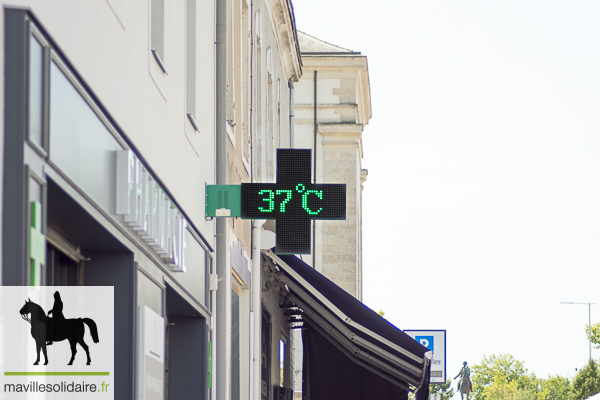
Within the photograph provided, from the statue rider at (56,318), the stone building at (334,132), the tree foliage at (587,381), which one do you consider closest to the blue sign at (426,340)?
the stone building at (334,132)

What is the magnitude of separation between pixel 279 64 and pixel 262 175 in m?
4.18

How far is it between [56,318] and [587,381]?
8327cm

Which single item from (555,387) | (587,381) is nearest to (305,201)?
(587,381)

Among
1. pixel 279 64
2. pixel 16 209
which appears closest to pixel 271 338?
pixel 279 64

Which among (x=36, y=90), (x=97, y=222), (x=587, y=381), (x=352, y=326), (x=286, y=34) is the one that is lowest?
(x=587, y=381)

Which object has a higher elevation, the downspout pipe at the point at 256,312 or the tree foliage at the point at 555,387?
the downspout pipe at the point at 256,312

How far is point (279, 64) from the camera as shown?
754 inches

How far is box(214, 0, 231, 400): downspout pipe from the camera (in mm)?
10297

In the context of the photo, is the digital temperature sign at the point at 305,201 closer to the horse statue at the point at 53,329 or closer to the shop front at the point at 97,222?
the shop front at the point at 97,222

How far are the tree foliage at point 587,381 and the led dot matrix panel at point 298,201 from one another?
258 ft

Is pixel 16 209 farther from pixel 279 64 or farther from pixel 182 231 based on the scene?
pixel 279 64

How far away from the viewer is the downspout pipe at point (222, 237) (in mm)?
10297

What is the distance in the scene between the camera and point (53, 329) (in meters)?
5.10

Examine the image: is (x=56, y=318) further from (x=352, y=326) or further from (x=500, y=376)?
(x=500, y=376)
